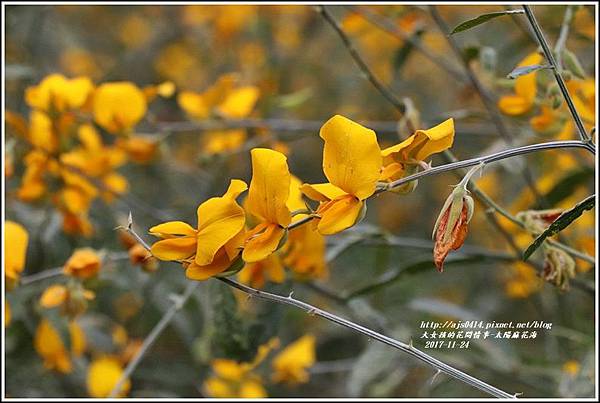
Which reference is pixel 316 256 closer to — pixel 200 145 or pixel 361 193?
pixel 361 193

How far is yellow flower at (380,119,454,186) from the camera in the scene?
46cm

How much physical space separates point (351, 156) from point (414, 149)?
0.12ft

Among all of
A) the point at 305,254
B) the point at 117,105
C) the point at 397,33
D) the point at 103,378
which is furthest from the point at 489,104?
the point at 103,378

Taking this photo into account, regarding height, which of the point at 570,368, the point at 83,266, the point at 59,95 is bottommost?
the point at 570,368

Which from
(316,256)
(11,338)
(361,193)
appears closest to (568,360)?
(316,256)

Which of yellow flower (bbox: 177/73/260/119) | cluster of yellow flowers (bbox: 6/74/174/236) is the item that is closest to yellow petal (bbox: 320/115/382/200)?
cluster of yellow flowers (bbox: 6/74/174/236)

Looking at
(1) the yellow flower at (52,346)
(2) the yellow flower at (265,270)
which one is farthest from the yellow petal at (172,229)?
(1) the yellow flower at (52,346)

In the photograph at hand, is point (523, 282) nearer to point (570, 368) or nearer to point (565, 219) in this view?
point (570, 368)

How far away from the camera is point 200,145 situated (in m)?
1.59

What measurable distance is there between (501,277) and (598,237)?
0.63 metres

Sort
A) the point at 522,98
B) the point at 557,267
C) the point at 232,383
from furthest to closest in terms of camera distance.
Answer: the point at 232,383 → the point at 522,98 → the point at 557,267

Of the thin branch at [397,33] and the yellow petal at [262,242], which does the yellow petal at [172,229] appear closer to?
the yellow petal at [262,242]

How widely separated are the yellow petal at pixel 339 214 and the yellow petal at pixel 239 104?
20.5 inches

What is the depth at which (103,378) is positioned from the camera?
895 millimetres
